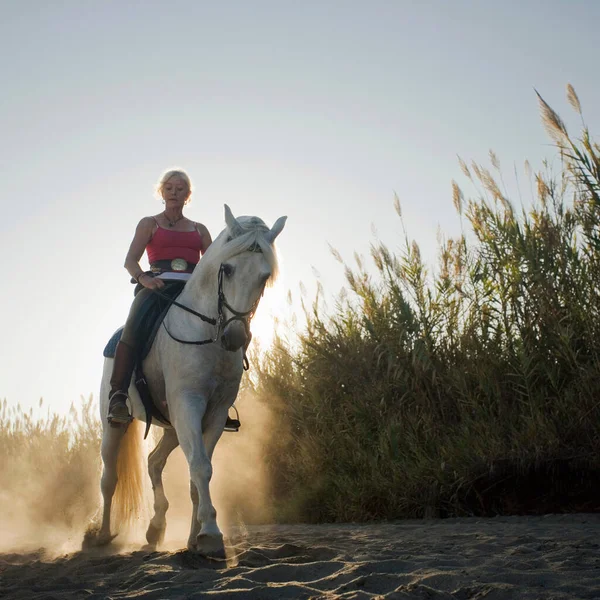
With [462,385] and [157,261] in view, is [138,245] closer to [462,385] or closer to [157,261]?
[157,261]

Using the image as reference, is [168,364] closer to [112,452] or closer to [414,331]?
[112,452]

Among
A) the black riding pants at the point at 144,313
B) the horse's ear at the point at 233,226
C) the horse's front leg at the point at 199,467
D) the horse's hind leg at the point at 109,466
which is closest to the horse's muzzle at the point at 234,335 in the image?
the horse's front leg at the point at 199,467

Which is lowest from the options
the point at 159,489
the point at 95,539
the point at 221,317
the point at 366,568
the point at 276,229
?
the point at 366,568

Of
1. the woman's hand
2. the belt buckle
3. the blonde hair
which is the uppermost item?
the blonde hair

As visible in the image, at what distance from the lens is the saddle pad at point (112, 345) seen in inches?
238

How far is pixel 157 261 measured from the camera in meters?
5.92

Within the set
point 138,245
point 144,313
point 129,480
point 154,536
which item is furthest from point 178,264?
point 154,536

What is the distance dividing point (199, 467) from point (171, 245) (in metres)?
2.11

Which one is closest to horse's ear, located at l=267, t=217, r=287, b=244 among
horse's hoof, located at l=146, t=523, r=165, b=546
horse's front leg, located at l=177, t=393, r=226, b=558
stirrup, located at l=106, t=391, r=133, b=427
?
horse's front leg, located at l=177, t=393, r=226, b=558

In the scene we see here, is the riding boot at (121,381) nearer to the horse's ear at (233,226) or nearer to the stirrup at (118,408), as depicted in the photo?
the stirrup at (118,408)

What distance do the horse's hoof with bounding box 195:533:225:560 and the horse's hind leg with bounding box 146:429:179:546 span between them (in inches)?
64.0

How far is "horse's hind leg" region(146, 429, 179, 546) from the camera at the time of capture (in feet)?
18.8

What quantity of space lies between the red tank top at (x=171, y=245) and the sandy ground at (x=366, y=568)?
93.8 inches

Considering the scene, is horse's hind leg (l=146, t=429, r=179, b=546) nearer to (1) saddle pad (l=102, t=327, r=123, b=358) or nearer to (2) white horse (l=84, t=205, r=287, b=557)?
(2) white horse (l=84, t=205, r=287, b=557)
